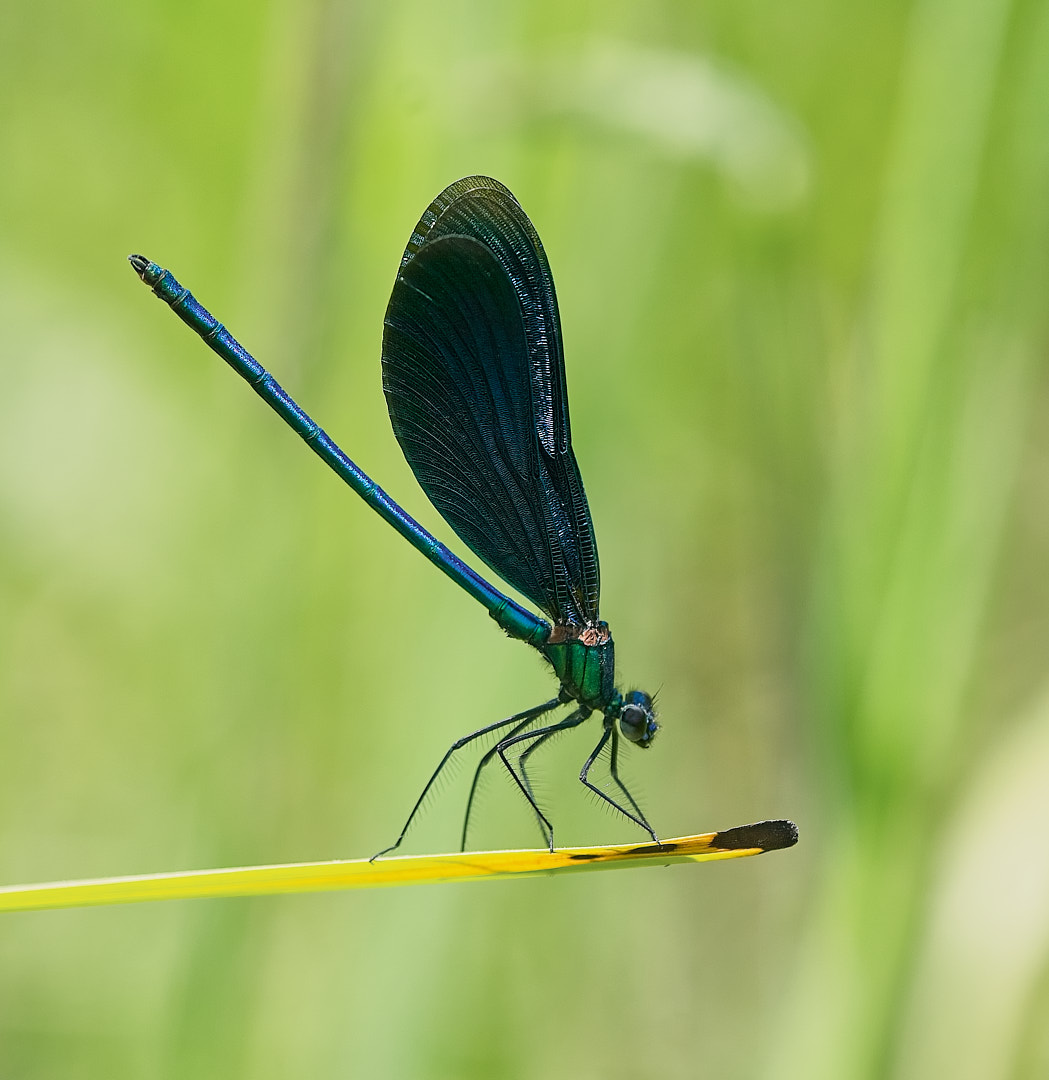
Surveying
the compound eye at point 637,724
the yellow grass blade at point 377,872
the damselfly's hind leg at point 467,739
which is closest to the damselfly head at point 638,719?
the compound eye at point 637,724

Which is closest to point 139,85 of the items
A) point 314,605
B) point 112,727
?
point 314,605

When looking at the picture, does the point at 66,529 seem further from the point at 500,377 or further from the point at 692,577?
the point at 692,577

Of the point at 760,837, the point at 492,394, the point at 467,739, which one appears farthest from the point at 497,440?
the point at 760,837

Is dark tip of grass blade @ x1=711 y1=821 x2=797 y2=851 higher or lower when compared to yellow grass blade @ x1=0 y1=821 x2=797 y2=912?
higher

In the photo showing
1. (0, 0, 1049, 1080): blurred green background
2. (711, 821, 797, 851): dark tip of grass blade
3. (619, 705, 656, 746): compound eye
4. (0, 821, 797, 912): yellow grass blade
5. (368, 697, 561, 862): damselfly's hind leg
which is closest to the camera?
(0, 821, 797, 912): yellow grass blade

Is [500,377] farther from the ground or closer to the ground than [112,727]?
farther from the ground

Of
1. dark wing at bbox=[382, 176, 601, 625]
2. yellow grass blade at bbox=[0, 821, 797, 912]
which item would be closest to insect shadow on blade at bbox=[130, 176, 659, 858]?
dark wing at bbox=[382, 176, 601, 625]

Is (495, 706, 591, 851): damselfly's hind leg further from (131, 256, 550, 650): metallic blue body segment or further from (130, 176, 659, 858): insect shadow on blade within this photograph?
(131, 256, 550, 650): metallic blue body segment
